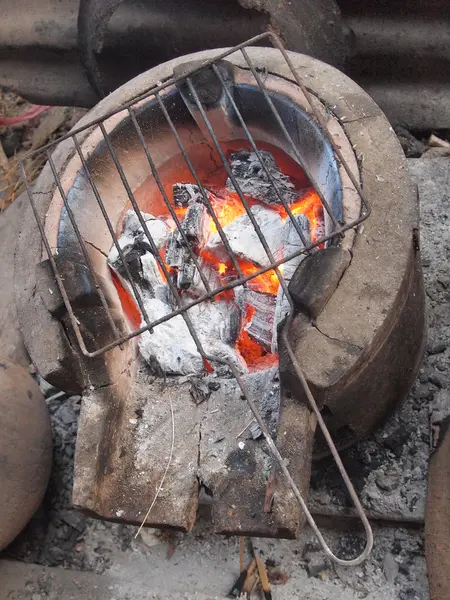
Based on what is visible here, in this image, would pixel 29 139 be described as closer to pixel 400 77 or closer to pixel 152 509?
pixel 400 77

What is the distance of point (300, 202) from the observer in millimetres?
2732

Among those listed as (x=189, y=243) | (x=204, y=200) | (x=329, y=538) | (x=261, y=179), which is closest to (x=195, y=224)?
(x=189, y=243)

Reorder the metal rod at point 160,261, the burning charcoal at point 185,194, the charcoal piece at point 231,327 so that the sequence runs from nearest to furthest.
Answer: the metal rod at point 160,261, the charcoal piece at point 231,327, the burning charcoal at point 185,194

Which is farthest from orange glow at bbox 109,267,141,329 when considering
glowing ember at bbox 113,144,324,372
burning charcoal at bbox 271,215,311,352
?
burning charcoal at bbox 271,215,311,352

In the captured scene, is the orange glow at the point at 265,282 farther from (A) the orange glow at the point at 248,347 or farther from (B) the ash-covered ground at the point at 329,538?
(B) the ash-covered ground at the point at 329,538

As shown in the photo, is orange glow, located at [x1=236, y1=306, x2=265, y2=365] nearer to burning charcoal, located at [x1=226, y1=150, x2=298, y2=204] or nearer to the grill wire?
the grill wire

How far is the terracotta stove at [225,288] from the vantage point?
84.0 inches

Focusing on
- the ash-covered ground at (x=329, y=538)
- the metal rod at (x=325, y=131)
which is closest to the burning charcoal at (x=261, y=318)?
the metal rod at (x=325, y=131)

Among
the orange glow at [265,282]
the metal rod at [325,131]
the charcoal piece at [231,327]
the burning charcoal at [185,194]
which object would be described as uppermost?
the metal rod at [325,131]

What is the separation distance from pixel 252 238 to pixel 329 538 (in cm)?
135

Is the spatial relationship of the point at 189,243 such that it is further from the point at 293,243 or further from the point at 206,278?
the point at 293,243

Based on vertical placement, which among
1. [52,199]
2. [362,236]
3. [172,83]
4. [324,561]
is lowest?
[324,561]

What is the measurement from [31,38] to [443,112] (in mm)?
2541

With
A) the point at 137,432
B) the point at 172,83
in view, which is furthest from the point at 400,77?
the point at 137,432
